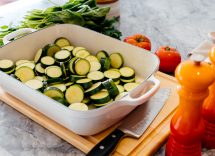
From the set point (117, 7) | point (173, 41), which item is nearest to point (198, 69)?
point (173, 41)

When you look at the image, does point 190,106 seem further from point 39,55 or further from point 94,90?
point 39,55

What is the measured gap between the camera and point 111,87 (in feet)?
2.90

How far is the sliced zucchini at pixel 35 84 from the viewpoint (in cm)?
92

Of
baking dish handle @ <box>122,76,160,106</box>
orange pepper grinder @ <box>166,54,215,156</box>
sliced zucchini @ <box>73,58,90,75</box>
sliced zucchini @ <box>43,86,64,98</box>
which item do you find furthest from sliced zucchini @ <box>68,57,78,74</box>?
orange pepper grinder @ <box>166,54,215,156</box>

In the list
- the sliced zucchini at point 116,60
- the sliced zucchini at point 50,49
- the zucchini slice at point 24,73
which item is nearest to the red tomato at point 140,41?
the sliced zucchini at point 116,60

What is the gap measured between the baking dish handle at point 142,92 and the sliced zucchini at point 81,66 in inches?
8.1

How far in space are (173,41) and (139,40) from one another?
18cm

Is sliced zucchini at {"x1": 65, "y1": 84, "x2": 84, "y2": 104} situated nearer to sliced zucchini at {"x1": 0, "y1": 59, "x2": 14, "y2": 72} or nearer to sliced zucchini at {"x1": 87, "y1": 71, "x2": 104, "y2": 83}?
sliced zucchini at {"x1": 87, "y1": 71, "x2": 104, "y2": 83}

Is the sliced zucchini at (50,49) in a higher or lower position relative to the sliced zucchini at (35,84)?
higher

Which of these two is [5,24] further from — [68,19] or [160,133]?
[160,133]

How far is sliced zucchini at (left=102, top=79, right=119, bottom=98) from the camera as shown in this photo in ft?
2.89

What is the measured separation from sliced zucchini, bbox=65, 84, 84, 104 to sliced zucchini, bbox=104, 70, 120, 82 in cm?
11

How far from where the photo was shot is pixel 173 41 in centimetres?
132

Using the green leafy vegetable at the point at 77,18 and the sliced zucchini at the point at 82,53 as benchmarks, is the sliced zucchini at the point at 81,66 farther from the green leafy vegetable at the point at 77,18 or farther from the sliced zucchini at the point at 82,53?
the green leafy vegetable at the point at 77,18
